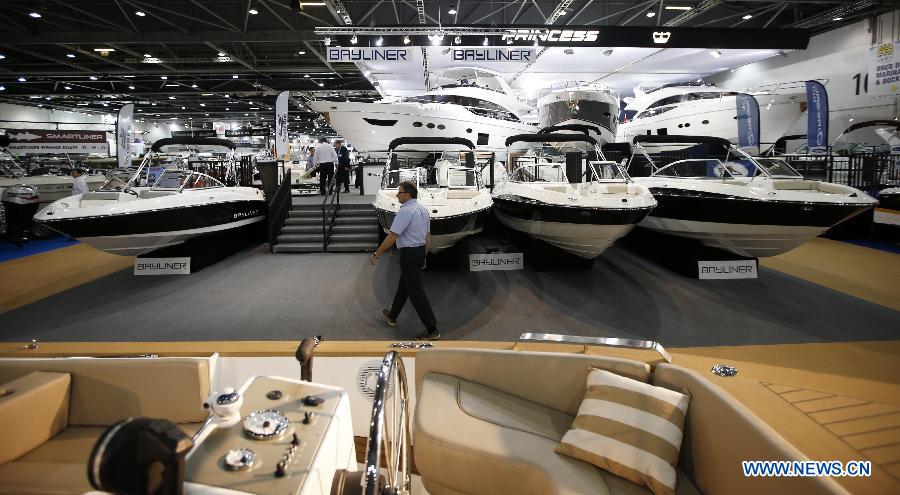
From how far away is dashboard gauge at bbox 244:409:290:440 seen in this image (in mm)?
1469

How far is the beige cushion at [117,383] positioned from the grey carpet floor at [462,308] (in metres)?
1.92

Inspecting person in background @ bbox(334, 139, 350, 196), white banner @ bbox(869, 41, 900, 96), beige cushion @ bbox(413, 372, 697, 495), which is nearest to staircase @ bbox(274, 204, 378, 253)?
person in background @ bbox(334, 139, 350, 196)

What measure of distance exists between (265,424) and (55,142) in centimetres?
2087

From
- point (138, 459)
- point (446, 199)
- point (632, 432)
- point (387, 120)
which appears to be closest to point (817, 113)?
point (446, 199)

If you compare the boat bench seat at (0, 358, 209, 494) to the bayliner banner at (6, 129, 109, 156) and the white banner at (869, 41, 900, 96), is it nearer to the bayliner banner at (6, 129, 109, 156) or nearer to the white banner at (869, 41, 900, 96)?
the white banner at (869, 41, 900, 96)

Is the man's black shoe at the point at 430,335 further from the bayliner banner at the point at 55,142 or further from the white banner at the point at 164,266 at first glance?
the bayliner banner at the point at 55,142

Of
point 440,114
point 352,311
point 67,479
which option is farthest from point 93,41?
point 67,479

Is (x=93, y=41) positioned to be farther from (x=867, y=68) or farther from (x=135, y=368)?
(x=867, y=68)

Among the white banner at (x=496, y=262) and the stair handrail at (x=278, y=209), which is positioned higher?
the stair handrail at (x=278, y=209)

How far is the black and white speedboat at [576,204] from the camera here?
16.6ft

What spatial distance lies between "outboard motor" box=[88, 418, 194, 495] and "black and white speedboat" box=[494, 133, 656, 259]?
15.5 ft

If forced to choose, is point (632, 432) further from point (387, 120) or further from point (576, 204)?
point (387, 120)

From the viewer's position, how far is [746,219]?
16.6ft

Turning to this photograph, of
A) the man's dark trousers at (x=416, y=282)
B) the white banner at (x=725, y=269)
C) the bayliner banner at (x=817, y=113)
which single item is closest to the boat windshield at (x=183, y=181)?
the man's dark trousers at (x=416, y=282)
